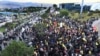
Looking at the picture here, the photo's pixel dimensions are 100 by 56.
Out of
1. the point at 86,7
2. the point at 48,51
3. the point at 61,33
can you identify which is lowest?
the point at 86,7

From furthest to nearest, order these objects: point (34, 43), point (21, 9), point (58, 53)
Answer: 1. point (21, 9)
2. point (34, 43)
3. point (58, 53)

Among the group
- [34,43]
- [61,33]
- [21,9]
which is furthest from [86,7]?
[34,43]

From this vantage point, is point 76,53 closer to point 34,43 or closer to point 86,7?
point 34,43

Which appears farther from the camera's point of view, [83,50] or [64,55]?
[83,50]

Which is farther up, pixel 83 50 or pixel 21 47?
pixel 21 47

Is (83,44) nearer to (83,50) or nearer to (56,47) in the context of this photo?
(83,50)

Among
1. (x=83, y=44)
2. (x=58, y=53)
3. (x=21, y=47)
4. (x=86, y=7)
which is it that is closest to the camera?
(x=21, y=47)

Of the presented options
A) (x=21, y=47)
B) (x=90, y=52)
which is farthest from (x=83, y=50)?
(x=21, y=47)
